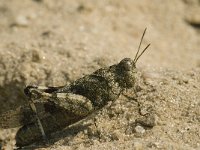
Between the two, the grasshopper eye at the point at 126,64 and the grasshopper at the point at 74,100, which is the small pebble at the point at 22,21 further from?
the grasshopper eye at the point at 126,64

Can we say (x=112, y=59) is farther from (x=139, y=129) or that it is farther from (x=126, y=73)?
(x=139, y=129)

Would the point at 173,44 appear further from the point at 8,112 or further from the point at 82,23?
the point at 8,112

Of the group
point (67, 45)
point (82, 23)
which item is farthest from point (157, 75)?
point (82, 23)

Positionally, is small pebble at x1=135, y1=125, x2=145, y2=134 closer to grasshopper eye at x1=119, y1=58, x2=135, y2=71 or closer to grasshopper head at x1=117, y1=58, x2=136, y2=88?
grasshopper head at x1=117, y1=58, x2=136, y2=88

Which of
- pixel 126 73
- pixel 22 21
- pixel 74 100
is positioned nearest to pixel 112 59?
pixel 126 73

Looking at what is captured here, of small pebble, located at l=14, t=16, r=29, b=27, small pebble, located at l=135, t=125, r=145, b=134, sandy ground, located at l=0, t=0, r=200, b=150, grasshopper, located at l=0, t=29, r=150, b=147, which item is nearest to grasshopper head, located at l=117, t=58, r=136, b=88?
grasshopper, located at l=0, t=29, r=150, b=147

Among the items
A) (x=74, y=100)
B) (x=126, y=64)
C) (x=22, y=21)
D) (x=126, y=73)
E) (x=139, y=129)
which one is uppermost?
(x=22, y=21)

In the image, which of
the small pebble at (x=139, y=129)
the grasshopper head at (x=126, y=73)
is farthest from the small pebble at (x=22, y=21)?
the small pebble at (x=139, y=129)
